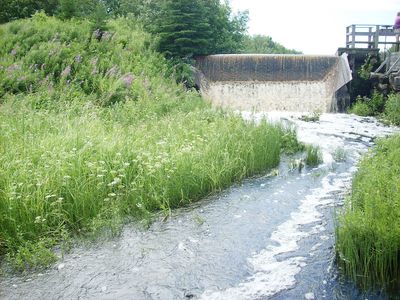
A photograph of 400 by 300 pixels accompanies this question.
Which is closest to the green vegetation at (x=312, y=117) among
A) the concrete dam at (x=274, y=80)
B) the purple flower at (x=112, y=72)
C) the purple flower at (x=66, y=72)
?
the concrete dam at (x=274, y=80)

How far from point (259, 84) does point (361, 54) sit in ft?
15.0

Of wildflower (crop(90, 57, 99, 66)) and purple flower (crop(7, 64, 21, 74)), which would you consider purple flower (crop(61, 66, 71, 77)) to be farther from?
purple flower (crop(7, 64, 21, 74))

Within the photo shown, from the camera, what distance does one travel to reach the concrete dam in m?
16.5

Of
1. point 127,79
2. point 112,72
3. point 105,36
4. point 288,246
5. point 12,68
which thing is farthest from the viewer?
point 105,36

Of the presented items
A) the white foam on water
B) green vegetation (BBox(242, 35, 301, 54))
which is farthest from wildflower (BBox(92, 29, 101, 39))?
green vegetation (BBox(242, 35, 301, 54))

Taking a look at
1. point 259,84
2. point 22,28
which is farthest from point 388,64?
point 22,28

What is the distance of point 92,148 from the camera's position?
687cm

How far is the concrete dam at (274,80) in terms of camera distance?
1655 centimetres

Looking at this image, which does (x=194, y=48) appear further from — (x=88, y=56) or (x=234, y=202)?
(x=234, y=202)

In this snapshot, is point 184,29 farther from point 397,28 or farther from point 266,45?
point 266,45

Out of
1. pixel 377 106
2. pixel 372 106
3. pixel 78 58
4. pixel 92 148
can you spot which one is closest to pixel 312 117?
pixel 372 106

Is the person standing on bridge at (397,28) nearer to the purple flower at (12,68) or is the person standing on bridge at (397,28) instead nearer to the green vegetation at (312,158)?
the green vegetation at (312,158)

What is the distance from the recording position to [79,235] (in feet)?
18.8

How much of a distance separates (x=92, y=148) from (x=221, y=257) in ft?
9.97
